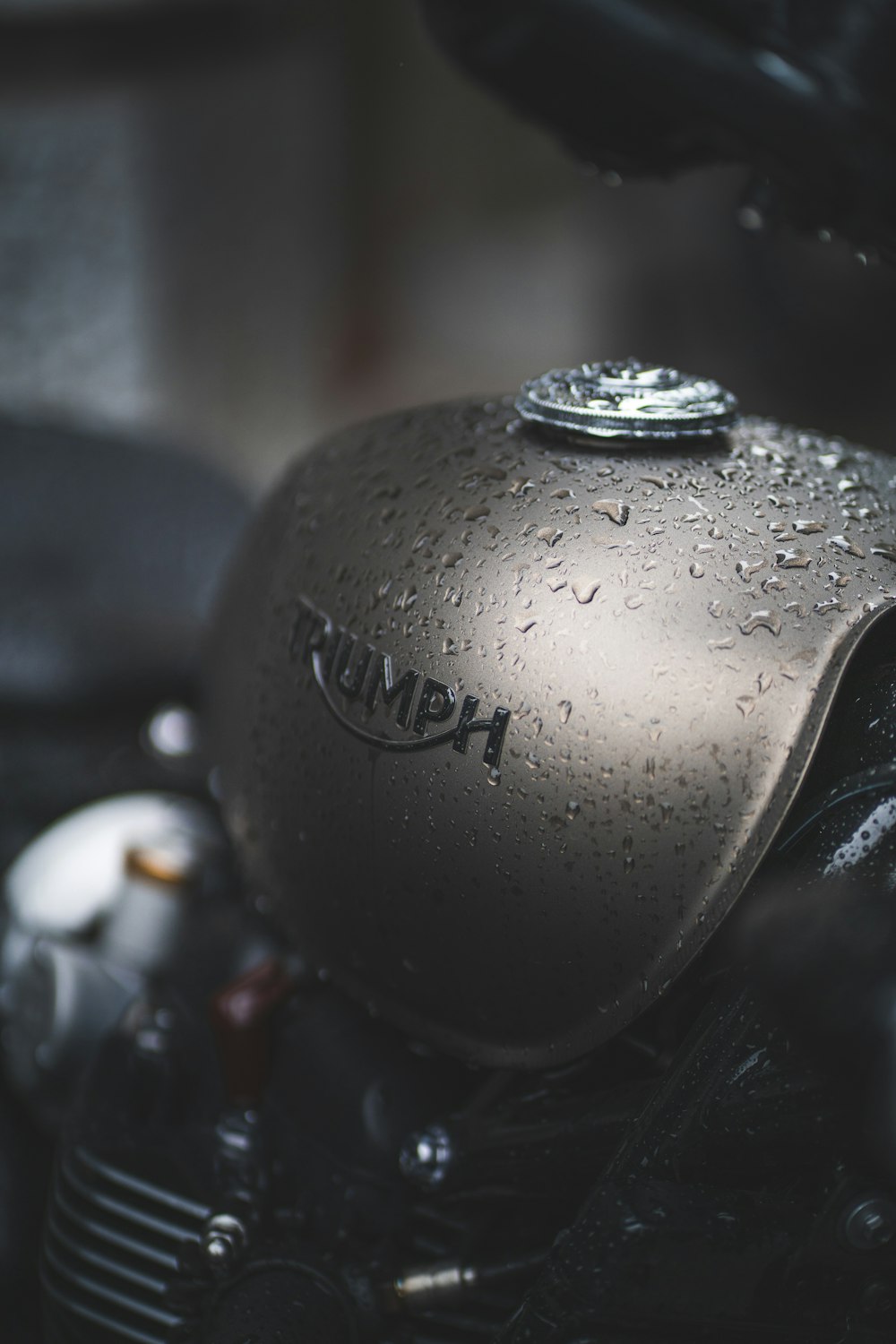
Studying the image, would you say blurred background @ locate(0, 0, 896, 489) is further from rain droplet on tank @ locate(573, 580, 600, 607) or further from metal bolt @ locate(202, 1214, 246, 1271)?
metal bolt @ locate(202, 1214, 246, 1271)

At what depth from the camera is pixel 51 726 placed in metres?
1.06

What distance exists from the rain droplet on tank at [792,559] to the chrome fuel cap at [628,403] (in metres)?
0.09

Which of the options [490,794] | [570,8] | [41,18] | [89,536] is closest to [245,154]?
[41,18]

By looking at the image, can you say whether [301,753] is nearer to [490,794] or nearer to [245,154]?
[490,794]

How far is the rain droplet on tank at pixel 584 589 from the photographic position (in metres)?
0.54

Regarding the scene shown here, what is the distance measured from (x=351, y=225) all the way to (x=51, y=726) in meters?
2.25

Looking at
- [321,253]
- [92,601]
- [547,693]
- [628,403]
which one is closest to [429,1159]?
[547,693]

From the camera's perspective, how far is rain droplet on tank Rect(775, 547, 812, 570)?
0.53 meters

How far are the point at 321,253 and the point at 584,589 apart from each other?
7.33 feet

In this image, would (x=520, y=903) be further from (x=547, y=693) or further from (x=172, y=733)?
(x=172, y=733)

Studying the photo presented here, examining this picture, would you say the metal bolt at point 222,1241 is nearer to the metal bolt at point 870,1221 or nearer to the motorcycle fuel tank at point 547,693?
the motorcycle fuel tank at point 547,693

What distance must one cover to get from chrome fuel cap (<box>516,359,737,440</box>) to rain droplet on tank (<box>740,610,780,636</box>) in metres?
0.12

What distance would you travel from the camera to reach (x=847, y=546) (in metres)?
0.55

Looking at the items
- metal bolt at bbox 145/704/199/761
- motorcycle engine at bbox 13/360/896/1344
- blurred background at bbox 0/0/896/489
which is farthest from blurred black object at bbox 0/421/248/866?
motorcycle engine at bbox 13/360/896/1344
